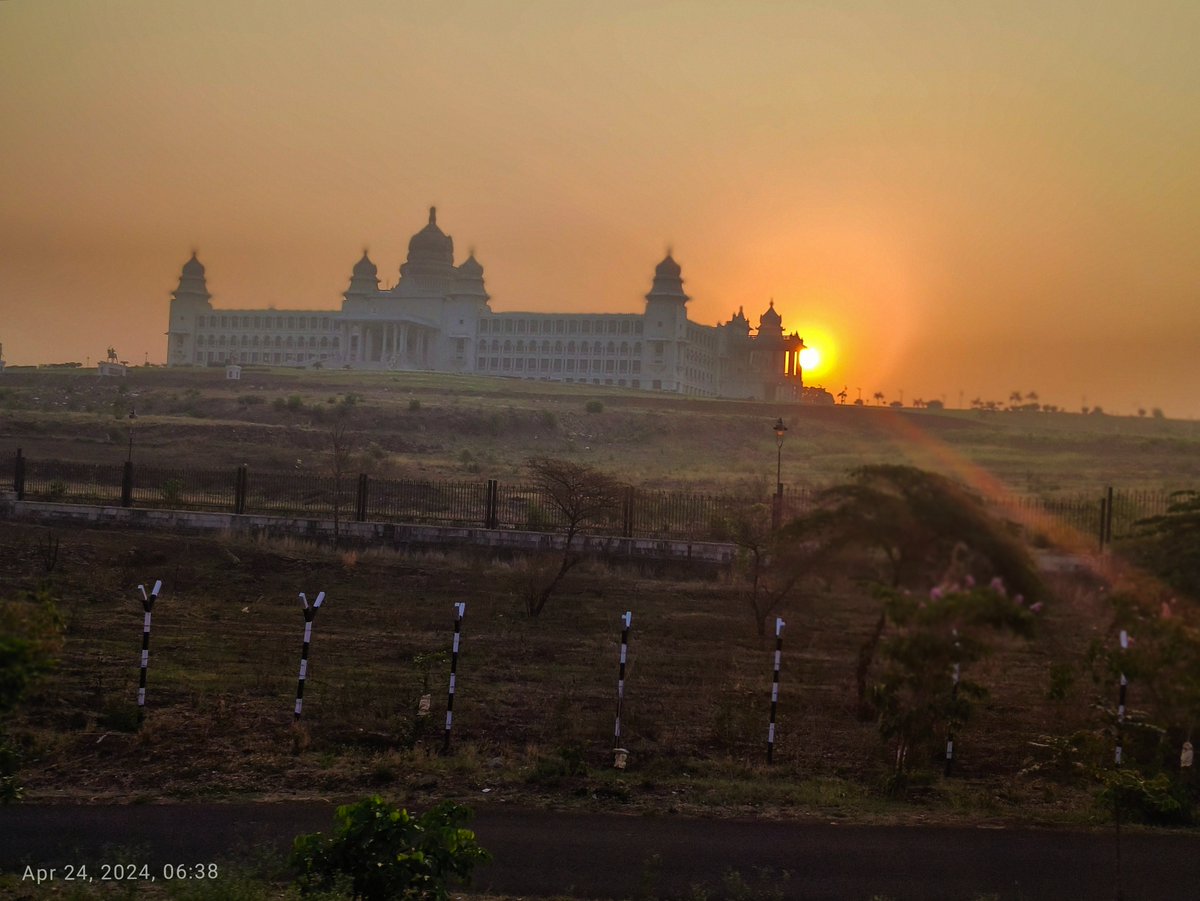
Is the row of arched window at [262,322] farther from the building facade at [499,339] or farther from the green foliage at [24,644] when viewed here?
the green foliage at [24,644]

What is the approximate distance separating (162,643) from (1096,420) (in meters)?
86.3

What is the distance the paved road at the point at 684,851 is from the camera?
297 inches

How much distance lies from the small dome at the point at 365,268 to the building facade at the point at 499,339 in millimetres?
106

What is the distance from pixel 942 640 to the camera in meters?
6.30

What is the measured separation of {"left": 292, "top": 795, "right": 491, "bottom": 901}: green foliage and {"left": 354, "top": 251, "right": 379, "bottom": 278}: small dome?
123918mm

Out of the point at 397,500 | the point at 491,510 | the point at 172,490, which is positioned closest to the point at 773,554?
the point at 491,510

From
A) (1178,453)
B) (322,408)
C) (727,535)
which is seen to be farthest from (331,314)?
(727,535)

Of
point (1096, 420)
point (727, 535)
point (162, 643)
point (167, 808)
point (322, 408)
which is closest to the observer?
point (167, 808)

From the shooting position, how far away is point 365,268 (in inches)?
4968

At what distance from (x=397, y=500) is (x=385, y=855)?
24213 millimetres

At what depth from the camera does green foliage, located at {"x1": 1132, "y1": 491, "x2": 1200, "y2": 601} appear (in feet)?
24.6

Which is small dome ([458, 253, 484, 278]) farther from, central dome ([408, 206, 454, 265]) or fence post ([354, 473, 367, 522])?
fence post ([354, 473, 367, 522])

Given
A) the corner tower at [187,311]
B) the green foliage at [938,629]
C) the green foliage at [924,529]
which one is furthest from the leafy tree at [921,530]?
the corner tower at [187,311]

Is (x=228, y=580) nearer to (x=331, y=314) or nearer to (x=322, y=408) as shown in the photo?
(x=322, y=408)
